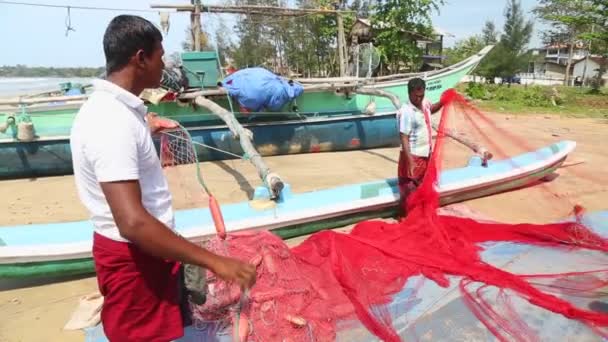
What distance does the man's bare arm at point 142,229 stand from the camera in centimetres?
140

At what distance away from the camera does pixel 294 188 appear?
6.91 metres

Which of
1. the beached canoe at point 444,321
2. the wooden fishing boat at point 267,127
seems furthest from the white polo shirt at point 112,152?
the wooden fishing boat at point 267,127

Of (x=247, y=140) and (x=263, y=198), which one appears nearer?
(x=263, y=198)

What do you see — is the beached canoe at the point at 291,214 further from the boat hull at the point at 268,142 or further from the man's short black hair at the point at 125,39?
the boat hull at the point at 268,142

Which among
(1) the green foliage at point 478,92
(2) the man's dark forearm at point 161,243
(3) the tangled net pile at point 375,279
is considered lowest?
(3) the tangled net pile at point 375,279

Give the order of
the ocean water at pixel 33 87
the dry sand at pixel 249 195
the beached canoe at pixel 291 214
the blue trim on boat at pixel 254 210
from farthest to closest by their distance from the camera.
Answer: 1. the ocean water at pixel 33 87
2. the blue trim on boat at pixel 254 210
3. the beached canoe at pixel 291 214
4. the dry sand at pixel 249 195

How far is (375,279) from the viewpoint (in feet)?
10.9

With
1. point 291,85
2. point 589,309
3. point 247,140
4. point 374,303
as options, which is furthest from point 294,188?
point 589,309

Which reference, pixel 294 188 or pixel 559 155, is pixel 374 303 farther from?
pixel 559 155

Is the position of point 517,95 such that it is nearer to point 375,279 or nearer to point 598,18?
point 598,18

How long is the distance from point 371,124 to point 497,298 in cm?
682

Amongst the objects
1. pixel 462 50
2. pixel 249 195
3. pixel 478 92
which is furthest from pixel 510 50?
pixel 249 195

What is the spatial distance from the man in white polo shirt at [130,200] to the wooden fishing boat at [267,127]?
508 cm

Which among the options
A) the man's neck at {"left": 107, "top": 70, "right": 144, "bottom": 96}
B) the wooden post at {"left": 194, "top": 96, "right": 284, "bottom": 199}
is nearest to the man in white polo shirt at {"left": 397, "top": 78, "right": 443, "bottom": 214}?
the wooden post at {"left": 194, "top": 96, "right": 284, "bottom": 199}
